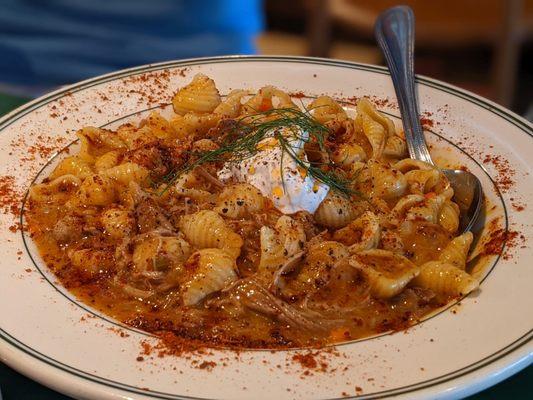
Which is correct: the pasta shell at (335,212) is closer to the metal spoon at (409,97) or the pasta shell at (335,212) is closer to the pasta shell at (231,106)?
the metal spoon at (409,97)

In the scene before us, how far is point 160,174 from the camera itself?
3.34 meters

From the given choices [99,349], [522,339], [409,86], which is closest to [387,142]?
[409,86]

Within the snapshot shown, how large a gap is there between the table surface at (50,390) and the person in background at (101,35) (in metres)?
4.28

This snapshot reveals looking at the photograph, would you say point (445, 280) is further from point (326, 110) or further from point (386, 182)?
point (326, 110)

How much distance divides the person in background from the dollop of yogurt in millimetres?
3407

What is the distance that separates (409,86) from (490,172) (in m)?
0.71

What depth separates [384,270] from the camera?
8.81ft

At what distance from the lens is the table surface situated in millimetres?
2453

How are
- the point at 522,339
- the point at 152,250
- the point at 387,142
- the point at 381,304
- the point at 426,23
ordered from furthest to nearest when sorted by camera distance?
the point at 426,23, the point at 387,142, the point at 152,250, the point at 381,304, the point at 522,339

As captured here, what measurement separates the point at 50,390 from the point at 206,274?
664 millimetres

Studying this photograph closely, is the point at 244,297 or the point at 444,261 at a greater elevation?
the point at 444,261

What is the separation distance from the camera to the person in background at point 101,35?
6387 millimetres

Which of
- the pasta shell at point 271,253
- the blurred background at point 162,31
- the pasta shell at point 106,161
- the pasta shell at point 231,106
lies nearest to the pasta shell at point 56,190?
the pasta shell at point 106,161

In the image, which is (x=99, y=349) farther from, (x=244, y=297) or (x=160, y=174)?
(x=160, y=174)
